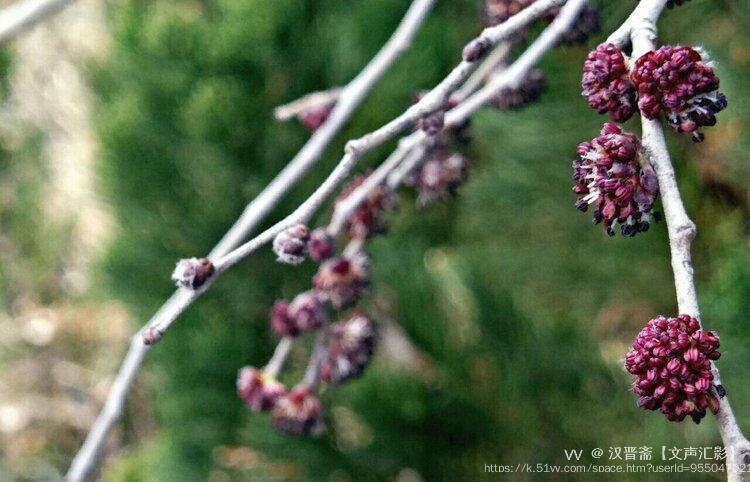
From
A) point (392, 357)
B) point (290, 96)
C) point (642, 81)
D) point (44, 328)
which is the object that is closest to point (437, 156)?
point (642, 81)

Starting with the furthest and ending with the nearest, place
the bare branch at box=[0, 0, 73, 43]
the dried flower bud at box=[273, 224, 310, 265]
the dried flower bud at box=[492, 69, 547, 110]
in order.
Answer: the bare branch at box=[0, 0, 73, 43], the dried flower bud at box=[492, 69, 547, 110], the dried flower bud at box=[273, 224, 310, 265]

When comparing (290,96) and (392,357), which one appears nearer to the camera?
(290,96)

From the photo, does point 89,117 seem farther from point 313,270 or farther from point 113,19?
point 313,270

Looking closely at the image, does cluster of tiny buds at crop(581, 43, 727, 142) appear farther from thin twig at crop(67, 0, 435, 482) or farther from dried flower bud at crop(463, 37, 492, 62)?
thin twig at crop(67, 0, 435, 482)

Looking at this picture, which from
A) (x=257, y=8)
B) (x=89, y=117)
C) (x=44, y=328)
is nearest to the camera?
(x=257, y=8)

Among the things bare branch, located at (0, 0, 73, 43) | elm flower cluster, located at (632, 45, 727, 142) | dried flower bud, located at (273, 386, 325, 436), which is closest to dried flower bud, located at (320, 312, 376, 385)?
dried flower bud, located at (273, 386, 325, 436)
